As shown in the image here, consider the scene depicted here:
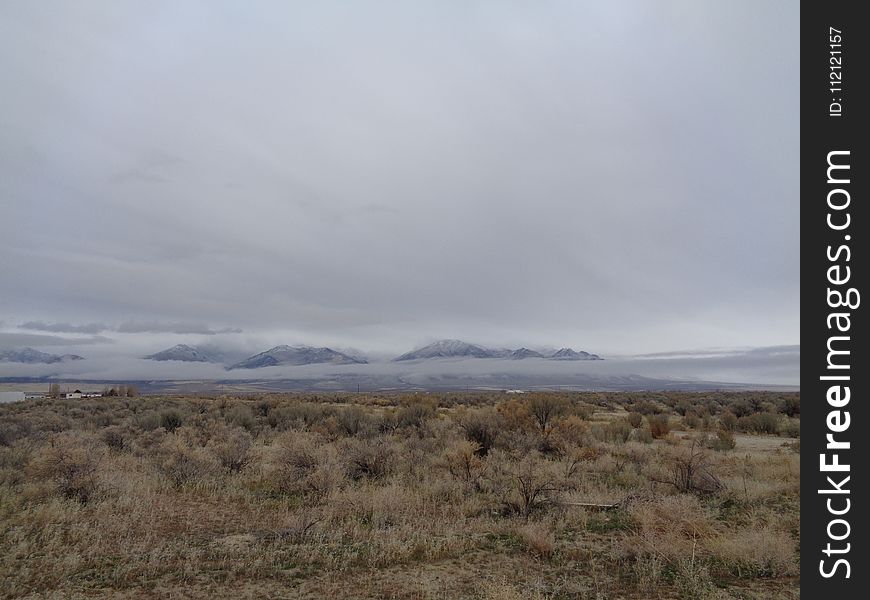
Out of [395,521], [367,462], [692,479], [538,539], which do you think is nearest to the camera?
[538,539]

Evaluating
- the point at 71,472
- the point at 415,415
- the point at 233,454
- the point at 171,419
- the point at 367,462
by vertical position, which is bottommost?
the point at 171,419

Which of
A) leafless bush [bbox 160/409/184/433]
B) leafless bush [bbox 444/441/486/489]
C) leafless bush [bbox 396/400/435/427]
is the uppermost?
leafless bush [bbox 444/441/486/489]

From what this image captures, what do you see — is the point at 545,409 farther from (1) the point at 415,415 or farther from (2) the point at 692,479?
(2) the point at 692,479

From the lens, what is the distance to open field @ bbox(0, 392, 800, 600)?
24.2 ft

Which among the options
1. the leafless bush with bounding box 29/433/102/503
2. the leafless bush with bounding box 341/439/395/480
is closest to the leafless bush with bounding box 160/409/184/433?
the leafless bush with bounding box 29/433/102/503

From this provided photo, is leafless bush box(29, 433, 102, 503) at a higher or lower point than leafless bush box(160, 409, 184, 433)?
higher

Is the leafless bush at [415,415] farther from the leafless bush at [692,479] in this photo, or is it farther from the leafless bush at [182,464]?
the leafless bush at [692,479]

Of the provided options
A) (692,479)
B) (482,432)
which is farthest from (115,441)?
(692,479)

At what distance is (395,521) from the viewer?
400 inches

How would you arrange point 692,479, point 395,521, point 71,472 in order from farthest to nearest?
1. point 692,479
2. point 71,472
3. point 395,521

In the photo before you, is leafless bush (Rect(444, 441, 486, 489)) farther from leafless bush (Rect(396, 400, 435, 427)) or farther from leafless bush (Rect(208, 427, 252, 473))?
leafless bush (Rect(396, 400, 435, 427))

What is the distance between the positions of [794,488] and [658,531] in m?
6.10

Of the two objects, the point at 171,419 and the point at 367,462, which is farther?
the point at 171,419

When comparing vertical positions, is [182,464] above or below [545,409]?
below
